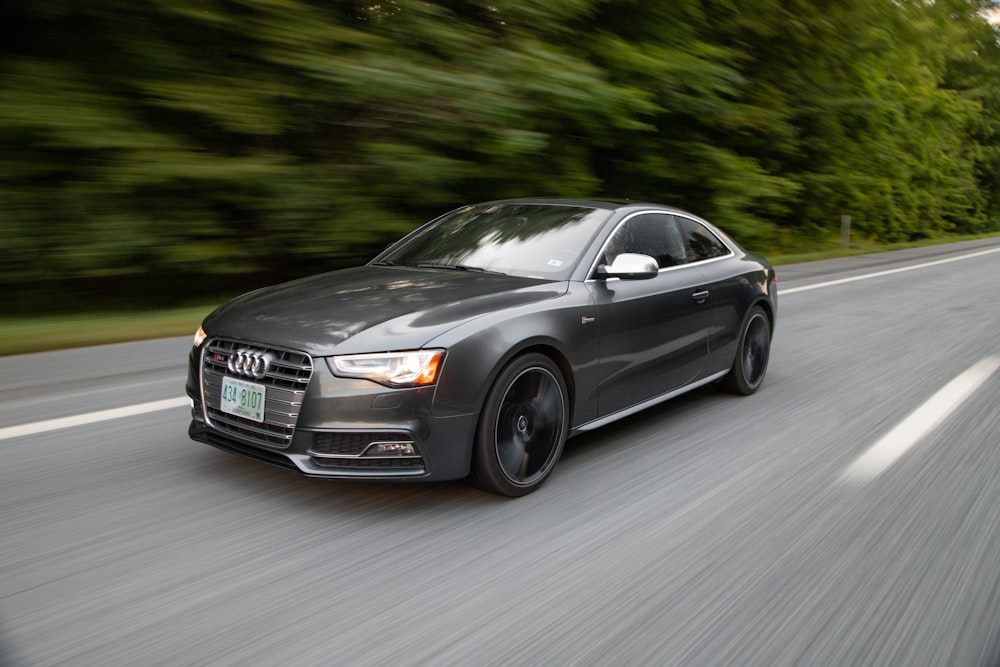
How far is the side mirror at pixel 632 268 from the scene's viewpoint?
471 centimetres

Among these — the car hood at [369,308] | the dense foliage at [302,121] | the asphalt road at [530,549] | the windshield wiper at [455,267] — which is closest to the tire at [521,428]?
the asphalt road at [530,549]

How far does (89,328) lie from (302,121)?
3.50 meters

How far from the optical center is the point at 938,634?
2967mm

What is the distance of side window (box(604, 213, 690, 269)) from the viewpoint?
514 cm

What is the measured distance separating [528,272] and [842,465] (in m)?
1.98

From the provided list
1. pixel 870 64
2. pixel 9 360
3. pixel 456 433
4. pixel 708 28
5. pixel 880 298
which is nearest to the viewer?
pixel 456 433

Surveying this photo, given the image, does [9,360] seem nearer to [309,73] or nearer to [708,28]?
[309,73]

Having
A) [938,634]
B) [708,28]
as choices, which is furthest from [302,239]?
[708,28]

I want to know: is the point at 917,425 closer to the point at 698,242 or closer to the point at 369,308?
the point at 698,242

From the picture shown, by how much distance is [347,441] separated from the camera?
3.80 m

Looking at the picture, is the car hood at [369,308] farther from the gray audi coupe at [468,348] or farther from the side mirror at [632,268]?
the side mirror at [632,268]

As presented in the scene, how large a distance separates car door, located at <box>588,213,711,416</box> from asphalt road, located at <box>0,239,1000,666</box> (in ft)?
1.12

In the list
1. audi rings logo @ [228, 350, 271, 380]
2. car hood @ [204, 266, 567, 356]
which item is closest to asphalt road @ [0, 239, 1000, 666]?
audi rings logo @ [228, 350, 271, 380]

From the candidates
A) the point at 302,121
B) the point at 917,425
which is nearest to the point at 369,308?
the point at 917,425
